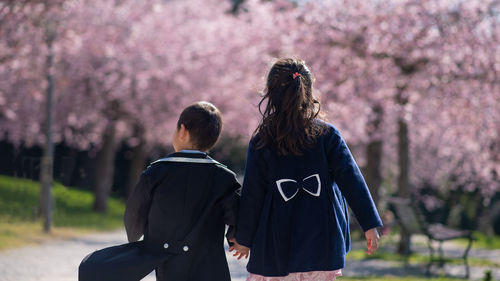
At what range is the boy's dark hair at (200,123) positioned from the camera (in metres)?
3.66

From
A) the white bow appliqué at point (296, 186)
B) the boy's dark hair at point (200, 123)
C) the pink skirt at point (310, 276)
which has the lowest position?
the pink skirt at point (310, 276)

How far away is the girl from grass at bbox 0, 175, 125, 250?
8.45 metres

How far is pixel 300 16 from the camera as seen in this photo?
565 inches

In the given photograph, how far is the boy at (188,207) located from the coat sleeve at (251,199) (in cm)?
8

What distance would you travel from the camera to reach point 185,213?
3553 mm

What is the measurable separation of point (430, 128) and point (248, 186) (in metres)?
14.6

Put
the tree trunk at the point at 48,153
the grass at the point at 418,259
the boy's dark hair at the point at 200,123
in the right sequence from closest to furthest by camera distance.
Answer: the boy's dark hair at the point at 200,123, the grass at the point at 418,259, the tree trunk at the point at 48,153

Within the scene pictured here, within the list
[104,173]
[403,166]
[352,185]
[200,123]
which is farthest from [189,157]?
[104,173]

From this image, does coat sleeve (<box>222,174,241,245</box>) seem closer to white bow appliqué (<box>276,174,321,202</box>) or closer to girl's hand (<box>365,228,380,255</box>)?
white bow appliqué (<box>276,174,321,202</box>)

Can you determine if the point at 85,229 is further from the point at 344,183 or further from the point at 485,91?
the point at 344,183

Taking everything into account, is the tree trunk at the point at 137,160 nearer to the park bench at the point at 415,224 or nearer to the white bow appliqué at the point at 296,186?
the park bench at the point at 415,224

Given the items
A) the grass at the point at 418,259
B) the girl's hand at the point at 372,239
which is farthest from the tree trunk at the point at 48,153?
the girl's hand at the point at 372,239

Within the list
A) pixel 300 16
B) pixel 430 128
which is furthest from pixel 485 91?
pixel 430 128

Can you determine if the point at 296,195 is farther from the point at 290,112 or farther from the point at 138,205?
the point at 138,205
